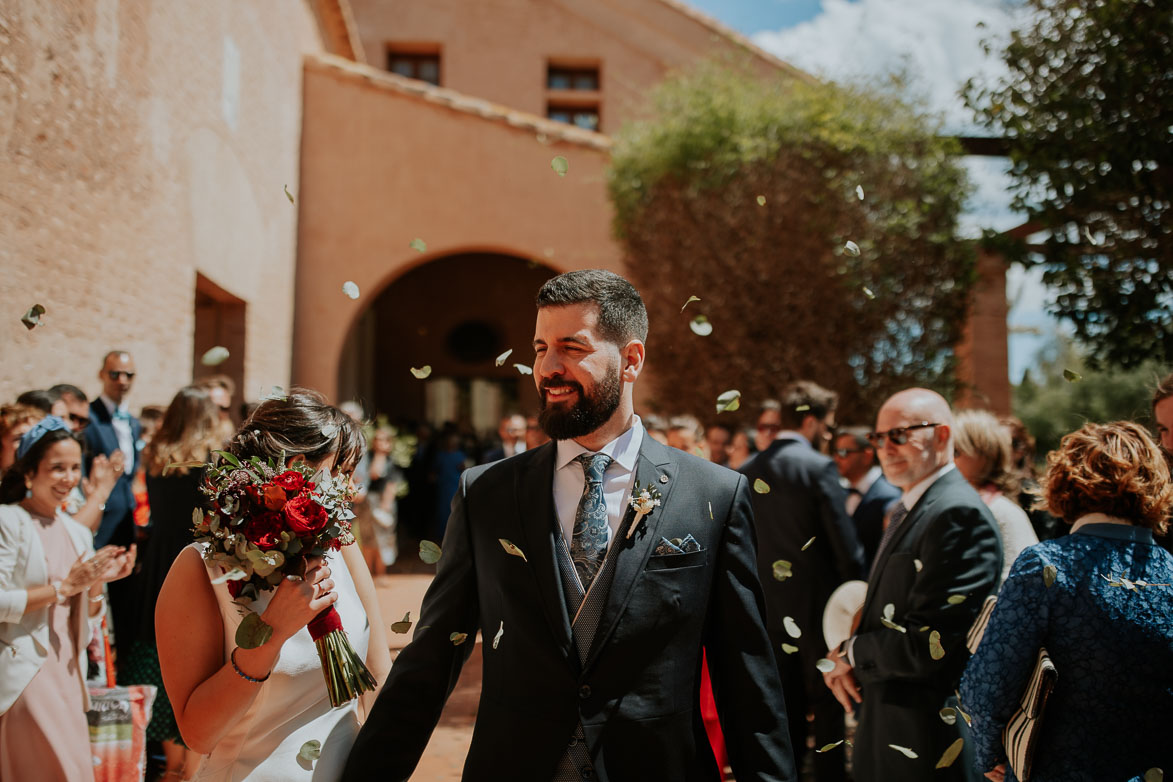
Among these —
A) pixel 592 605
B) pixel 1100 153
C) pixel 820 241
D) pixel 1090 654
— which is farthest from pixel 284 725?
pixel 820 241

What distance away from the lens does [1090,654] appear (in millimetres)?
2566

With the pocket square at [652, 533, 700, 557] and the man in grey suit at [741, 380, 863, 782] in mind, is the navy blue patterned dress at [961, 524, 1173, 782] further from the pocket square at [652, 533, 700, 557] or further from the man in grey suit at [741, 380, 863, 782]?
the man in grey suit at [741, 380, 863, 782]

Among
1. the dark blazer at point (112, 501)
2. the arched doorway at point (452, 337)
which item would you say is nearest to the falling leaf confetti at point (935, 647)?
the dark blazer at point (112, 501)

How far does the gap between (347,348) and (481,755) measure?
41.9ft

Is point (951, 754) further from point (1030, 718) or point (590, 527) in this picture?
point (590, 527)

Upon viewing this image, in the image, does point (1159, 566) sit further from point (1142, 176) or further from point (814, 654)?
point (1142, 176)

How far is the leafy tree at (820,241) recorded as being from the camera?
10.2m

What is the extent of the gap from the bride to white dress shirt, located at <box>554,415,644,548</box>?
0.60 metres

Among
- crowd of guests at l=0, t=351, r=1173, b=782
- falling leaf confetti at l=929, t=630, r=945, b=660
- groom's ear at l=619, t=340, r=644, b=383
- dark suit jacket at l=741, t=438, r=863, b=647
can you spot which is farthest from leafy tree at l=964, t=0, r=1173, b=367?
groom's ear at l=619, t=340, r=644, b=383

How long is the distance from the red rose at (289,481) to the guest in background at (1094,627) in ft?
6.62

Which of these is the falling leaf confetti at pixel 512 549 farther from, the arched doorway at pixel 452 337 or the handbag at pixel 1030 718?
the arched doorway at pixel 452 337

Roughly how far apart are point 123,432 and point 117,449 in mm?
342

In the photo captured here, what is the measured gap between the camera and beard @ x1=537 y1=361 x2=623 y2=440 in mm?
2287

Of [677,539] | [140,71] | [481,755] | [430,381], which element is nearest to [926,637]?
[677,539]
